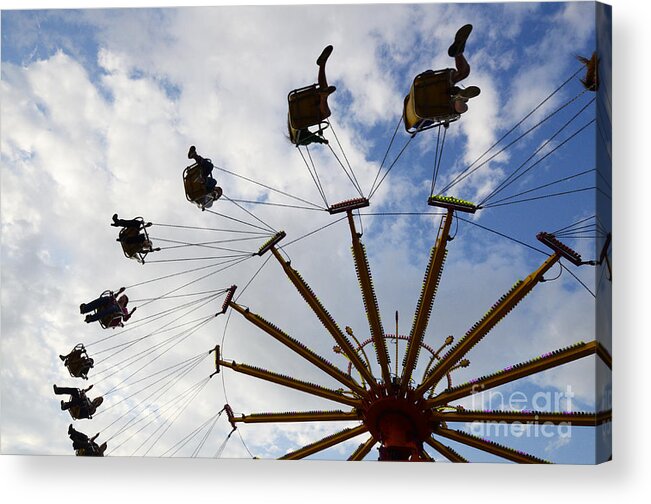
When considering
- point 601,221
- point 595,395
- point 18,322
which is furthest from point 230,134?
point 595,395

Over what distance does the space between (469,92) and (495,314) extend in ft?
10.2

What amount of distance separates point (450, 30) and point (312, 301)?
4.36 meters

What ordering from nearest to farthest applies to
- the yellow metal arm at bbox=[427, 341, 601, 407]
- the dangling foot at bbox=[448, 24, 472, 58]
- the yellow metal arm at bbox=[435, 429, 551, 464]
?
the yellow metal arm at bbox=[427, 341, 601, 407] < the yellow metal arm at bbox=[435, 429, 551, 464] < the dangling foot at bbox=[448, 24, 472, 58]

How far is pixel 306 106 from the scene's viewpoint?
32.1ft

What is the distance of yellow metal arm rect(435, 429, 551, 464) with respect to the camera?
29.3ft

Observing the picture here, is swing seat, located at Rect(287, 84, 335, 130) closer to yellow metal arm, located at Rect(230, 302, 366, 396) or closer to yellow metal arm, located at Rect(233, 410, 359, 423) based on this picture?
yellow metal arm, located at Rect(230, 302, 366, 396)

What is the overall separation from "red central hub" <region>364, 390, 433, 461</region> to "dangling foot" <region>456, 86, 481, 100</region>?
487cm

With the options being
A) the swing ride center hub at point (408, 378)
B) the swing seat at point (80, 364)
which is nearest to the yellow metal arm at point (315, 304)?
the swing ride center hub at point (408, 378)

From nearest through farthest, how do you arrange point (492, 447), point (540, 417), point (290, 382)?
point (540, 417), point (492, 447), point (290, 382)

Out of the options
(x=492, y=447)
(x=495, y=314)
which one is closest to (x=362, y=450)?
(x=492, y=447)

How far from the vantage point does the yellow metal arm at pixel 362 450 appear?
9.72 metres

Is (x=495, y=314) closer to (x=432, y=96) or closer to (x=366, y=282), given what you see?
Answer: (x=366, y=282)

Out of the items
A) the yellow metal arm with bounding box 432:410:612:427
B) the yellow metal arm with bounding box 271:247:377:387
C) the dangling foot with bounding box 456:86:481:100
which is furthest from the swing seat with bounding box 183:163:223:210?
the yellow metal arm with bounding box 432:410:612:427

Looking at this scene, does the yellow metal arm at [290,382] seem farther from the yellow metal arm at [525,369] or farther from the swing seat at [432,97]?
the swing seat at [432,97]
